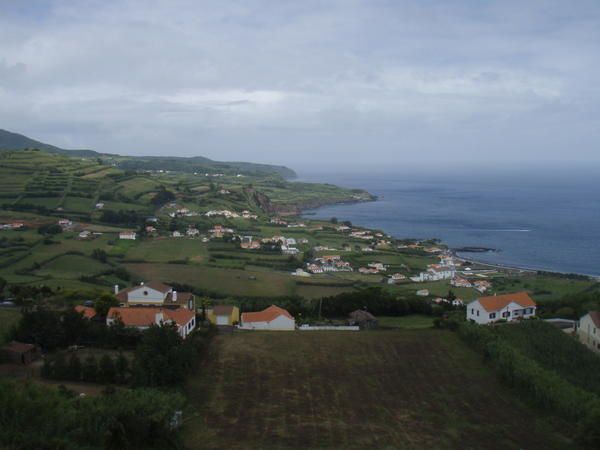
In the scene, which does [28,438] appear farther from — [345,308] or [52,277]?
[52,277]

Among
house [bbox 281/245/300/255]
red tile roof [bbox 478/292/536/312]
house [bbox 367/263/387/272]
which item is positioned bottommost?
house [bbox 367/263/387/272]

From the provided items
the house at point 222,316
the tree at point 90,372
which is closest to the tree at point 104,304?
the house at point 222,316

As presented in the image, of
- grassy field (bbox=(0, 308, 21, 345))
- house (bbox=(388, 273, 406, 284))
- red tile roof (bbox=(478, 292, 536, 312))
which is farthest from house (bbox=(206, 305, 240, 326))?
house (bbox=(388, 273, 406, 284))

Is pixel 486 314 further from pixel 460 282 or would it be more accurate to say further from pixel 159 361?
pixel 460 282

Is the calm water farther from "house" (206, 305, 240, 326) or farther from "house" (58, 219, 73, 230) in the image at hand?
"house" (206, 305, 240, 326)

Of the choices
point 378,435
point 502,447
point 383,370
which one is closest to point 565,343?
point 383,370

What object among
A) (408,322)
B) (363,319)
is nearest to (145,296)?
(363,319)
